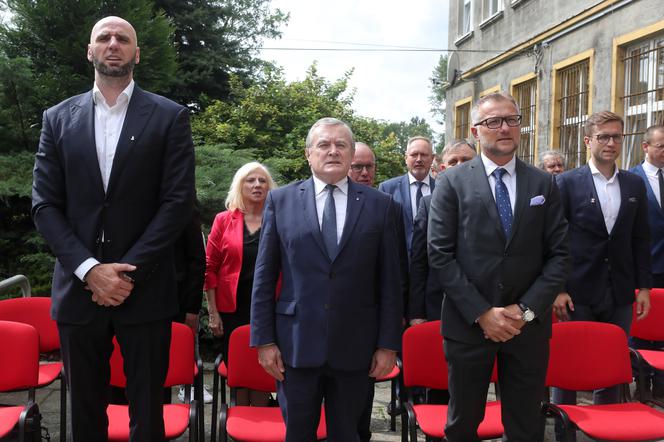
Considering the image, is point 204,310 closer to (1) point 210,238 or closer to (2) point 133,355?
(1) point 210,238

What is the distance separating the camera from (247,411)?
3734 mm

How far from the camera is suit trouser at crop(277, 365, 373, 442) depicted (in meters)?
3.07

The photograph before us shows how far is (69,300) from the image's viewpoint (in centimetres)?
293

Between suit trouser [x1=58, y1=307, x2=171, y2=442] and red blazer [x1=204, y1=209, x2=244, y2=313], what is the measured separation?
1495 millimetres

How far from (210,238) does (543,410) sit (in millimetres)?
2460

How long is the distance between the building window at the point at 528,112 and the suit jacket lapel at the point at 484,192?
1007 centimetres

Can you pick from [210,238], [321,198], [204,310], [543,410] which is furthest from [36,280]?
[543,410]

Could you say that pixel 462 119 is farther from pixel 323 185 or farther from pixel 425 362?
pixel 323 185

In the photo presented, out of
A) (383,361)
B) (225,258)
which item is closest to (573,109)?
(225,258)

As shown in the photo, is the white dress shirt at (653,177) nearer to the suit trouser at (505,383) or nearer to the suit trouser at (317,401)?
the suit trouser at (505,383)

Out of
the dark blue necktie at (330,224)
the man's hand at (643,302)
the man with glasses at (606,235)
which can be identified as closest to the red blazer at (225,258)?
the dark blue necktie at (330,224)

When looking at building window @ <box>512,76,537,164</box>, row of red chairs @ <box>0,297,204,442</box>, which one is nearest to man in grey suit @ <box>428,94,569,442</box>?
row of red chairs @ <box>0,297,204,442</box>

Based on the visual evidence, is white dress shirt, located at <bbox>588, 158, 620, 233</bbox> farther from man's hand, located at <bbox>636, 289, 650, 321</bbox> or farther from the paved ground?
the paved ground

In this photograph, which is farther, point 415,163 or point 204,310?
point 204,310
